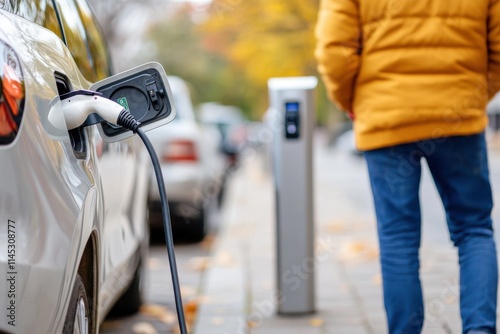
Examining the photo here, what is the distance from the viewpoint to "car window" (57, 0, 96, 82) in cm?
320

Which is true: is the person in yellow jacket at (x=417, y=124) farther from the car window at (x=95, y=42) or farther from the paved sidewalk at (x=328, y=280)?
the car window at (x=95, y=42)

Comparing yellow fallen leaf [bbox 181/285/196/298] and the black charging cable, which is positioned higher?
the black charging cable

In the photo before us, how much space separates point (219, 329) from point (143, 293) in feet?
2.97

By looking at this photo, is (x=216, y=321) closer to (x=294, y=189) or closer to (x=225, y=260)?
(x=294, y=189)

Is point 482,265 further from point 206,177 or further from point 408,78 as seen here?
point 206,177

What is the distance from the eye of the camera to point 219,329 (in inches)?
185

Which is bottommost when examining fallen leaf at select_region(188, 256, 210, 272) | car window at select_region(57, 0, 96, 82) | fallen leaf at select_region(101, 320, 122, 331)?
fallen leaf at select_region(188, 256, 210, 272)

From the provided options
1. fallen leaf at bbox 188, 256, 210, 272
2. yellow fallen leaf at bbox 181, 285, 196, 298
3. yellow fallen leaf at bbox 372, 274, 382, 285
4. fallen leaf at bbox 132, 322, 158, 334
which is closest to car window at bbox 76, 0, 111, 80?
fallen leaf at bbox 132, 322, 158, 334

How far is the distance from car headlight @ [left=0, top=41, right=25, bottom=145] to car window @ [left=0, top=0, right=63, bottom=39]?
26 cm

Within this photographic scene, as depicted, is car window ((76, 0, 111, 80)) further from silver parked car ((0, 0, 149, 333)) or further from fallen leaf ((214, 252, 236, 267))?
fallen leaf ((214, 252, 236, 267))

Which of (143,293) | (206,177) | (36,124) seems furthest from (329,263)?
(36,124)

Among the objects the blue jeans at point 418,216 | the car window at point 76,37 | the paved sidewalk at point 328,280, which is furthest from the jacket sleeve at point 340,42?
the paved sidewalk at point 328,280

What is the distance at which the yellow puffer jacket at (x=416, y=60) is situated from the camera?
352 centimetres

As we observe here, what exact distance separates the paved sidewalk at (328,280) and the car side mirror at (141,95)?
2.08 metres
